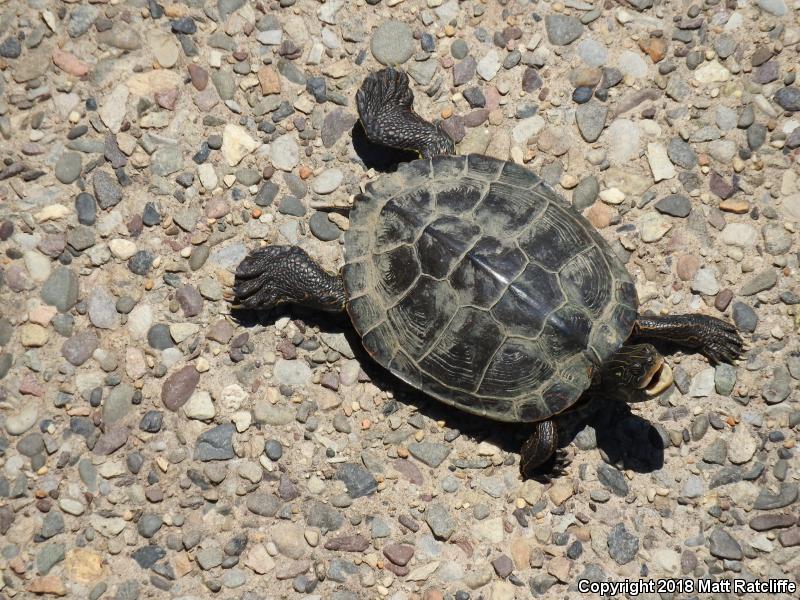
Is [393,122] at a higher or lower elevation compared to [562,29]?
lower

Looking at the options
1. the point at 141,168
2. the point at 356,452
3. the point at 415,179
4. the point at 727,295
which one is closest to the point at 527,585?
the point at 356,452

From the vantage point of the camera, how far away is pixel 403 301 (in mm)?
4602

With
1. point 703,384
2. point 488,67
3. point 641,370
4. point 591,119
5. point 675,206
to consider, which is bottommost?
point 703,384

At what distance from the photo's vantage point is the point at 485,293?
4.38 m

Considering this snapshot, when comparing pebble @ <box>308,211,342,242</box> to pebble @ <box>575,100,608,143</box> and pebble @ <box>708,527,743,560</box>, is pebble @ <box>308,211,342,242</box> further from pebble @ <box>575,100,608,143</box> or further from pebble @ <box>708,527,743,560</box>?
pebble @ <box>708,527,743,560</box>

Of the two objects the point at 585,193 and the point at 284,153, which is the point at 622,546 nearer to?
the point at 585,193

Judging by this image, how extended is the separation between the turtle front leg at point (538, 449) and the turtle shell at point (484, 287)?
0.14 m

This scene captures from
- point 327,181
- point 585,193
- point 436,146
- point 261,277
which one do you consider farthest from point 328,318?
point 585,193

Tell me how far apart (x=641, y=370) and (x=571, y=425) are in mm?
890

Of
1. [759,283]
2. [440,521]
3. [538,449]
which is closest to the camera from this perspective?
[538,449]

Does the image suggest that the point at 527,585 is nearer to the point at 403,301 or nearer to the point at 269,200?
the point at 403,301

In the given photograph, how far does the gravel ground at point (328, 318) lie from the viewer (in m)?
4.68

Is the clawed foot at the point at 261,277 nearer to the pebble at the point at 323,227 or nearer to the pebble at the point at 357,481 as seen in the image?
the pebble at the point at 323,227

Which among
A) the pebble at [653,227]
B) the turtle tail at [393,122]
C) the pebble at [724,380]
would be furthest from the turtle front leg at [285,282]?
the pebble at [724,380]
